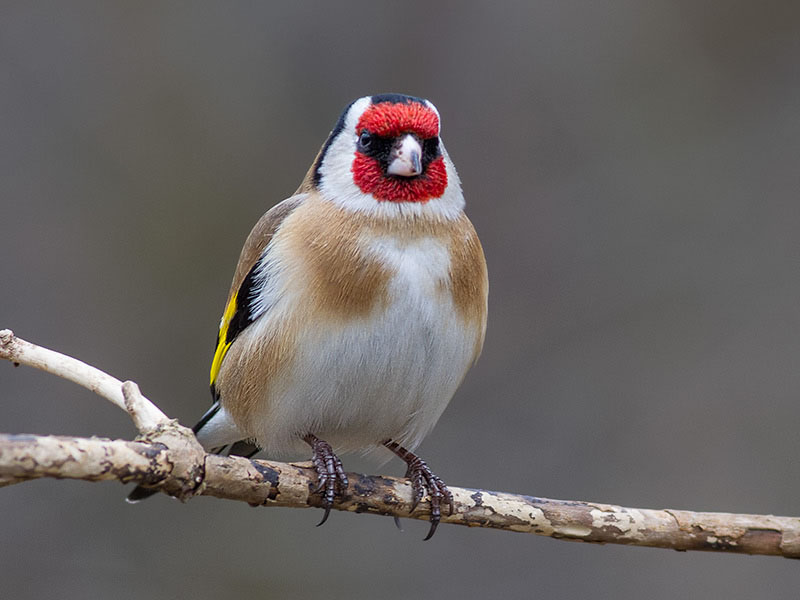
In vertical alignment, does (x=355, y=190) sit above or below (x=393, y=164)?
below

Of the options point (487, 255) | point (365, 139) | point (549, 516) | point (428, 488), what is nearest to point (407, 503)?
point (428, 488)

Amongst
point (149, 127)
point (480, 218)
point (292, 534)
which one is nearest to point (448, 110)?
point (480, 218)

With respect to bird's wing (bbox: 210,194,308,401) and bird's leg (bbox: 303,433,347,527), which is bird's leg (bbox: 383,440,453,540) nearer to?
bird's leg (bbox: 303,433,347,527)

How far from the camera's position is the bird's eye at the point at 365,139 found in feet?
12.9

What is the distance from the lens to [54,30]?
707 cm

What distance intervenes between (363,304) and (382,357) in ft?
0.66

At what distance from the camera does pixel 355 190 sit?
3.90 meters

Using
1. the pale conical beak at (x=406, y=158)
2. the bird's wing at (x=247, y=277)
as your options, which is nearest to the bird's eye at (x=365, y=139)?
the pale conical beak at (x=406, y=158)

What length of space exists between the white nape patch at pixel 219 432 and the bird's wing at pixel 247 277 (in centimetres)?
17

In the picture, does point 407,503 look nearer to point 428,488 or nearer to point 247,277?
point 428,488

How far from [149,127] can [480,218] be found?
2312 millimetres

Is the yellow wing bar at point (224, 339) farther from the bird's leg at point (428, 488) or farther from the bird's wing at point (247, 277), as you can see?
the bird's leg at point (428, 488)

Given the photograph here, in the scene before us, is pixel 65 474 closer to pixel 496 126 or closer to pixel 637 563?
pixel 637 563

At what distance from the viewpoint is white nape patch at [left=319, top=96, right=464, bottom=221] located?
12.6ft
